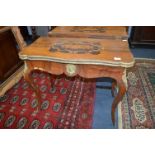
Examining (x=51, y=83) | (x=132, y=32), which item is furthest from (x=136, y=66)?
(x=51, y=83)

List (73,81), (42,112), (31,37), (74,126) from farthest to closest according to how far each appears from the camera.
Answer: (31,37), (73,81), (42,112), (74,126)

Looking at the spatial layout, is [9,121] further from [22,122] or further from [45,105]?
[45,105]

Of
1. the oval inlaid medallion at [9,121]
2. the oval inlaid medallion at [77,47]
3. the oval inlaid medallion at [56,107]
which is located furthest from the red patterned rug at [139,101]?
the oval inlaid medallion at [9,121]

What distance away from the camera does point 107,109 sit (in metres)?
1.79

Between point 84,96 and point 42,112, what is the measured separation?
0.58 metres

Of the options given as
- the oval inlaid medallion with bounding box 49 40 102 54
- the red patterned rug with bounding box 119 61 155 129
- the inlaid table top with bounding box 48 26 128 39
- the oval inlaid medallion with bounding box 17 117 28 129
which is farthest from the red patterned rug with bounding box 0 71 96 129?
the oval inlaid medallion with bounding box 49 40 102 54

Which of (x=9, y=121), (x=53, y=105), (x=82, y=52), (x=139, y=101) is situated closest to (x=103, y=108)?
(x=139, y=101)

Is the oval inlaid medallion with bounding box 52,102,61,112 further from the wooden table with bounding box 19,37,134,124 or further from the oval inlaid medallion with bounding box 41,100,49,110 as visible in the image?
the wooden table with bounding box 19,37,134,124

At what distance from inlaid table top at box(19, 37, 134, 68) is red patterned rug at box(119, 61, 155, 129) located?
0.84 metres

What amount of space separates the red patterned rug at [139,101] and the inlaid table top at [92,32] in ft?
2.80

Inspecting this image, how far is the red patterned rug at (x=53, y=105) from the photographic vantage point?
5.40 feet

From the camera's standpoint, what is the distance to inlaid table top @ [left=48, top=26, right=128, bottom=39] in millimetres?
1569

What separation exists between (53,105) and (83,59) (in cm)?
97
